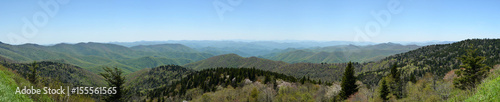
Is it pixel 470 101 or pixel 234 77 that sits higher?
pixel 470 101

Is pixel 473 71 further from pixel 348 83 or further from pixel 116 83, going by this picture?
pixel 116 83

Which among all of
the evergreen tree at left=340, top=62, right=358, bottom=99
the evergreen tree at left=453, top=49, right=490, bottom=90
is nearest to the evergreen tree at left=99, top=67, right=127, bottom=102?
the evergreen tree at left=340, top=62, right=358, bottom=99

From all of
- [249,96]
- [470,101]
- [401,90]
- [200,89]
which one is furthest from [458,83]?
[200,89]

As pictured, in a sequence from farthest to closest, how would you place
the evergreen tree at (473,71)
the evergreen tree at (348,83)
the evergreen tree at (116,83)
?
1. the evergreen tree at (348,83)
2. the evergreen tree at (473,71)
3. the evergreen tree at (116,83)

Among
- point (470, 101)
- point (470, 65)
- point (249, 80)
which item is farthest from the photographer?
point (249, 80)

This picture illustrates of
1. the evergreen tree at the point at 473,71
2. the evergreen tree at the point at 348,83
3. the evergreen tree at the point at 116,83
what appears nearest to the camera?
the evergreen tree at the point at 116,83

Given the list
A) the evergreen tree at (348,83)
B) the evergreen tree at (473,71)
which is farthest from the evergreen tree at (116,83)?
the evergreen tree at (473,71)

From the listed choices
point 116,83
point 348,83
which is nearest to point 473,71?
point 348,83

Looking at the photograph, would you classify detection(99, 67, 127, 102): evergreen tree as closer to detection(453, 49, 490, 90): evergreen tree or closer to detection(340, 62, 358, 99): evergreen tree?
detection(340, 62, 358, 99): evergreen tree

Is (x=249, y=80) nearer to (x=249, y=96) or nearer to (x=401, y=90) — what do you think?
(x=249, y=96)

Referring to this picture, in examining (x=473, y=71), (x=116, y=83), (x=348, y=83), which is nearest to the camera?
(x=116, y=83)

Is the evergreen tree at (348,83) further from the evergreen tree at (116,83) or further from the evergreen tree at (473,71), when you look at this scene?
the evergreen tree at (116,83)
